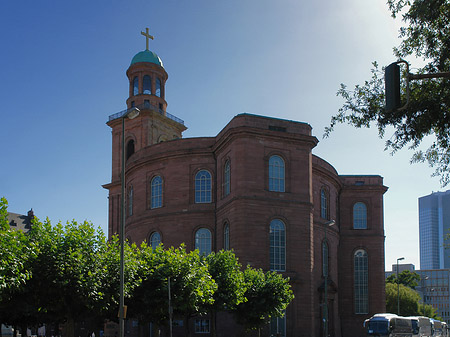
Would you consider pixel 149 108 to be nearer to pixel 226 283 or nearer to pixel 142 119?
pixel 142 119

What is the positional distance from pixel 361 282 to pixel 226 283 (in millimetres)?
29142

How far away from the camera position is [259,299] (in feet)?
117

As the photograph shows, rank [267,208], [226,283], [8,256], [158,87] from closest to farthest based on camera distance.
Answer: [8,256] < [226,283] < [267,208] < [158,87]

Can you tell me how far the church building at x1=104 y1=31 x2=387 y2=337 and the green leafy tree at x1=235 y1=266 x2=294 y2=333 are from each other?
10.1 feet

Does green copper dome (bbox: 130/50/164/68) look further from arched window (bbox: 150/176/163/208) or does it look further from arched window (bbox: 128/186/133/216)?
arched window (bbox: 150/176/163/208)

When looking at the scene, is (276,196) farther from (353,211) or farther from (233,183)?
(353,211)

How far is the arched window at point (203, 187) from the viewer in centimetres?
4797

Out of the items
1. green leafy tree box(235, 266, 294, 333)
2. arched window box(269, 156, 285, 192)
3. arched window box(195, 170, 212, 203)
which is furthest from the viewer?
arched window box(195, 170, 212, 203)

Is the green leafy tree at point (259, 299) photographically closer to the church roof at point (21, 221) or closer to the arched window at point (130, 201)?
the arched window at point (130, 201)

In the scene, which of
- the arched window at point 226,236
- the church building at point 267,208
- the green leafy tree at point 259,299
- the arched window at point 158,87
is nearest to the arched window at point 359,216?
the church building at point 267,208

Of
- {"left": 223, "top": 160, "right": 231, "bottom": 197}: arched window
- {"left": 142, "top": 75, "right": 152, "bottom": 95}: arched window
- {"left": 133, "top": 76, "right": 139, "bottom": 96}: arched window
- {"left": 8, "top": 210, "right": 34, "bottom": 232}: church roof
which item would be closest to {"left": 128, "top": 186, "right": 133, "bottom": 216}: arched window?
{"left": 223, "top": 160, "right": 231, "bottom": 197}: arched window

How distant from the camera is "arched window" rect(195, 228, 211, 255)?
155 ft

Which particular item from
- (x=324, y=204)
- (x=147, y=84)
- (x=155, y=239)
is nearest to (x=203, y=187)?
(x=155, y=239)

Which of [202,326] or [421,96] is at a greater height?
[421,96]
